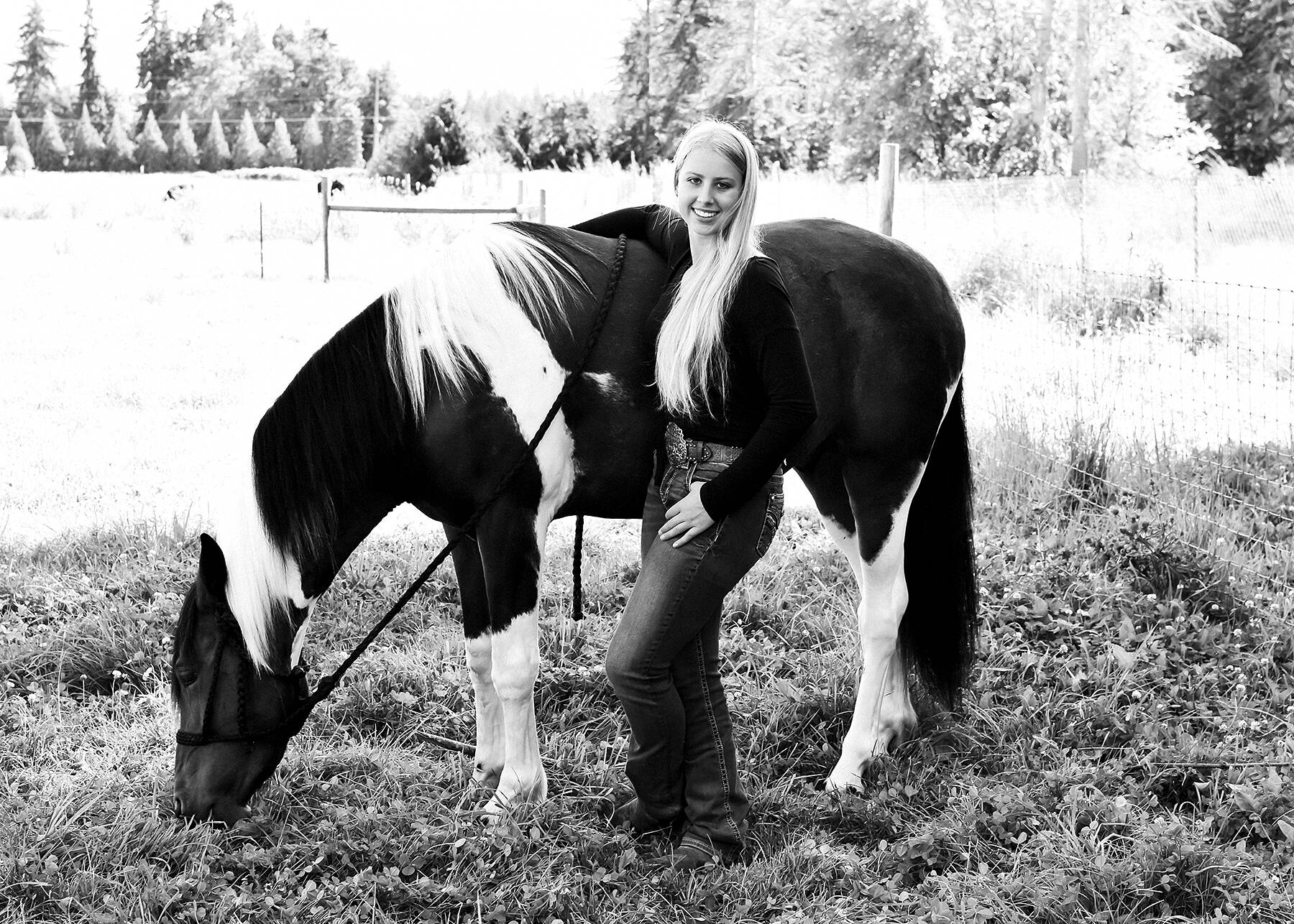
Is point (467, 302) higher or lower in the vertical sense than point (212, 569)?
higher

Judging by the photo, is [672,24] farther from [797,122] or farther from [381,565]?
[381,565]

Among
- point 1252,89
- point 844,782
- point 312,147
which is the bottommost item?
point 844,782

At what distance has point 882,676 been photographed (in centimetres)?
327

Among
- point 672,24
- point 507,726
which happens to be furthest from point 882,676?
point 672,24

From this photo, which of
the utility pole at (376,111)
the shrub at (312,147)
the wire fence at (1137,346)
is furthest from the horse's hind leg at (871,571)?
the shrub at (312,147)

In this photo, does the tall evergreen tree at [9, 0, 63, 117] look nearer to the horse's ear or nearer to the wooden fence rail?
the wooden fence rail

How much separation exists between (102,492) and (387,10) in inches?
3199

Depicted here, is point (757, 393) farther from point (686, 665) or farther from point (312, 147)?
point (312, 147)

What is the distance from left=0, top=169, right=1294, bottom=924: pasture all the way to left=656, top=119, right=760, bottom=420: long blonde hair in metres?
1.13

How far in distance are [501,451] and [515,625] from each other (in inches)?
18.5

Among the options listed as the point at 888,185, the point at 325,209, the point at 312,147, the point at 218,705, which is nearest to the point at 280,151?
the point at 312,147

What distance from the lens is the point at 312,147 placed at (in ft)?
182

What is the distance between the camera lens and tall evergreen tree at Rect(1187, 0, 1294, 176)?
2742 cm

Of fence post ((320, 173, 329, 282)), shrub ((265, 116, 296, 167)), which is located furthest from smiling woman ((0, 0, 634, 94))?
fence post ((320, 173, 329, 282))
